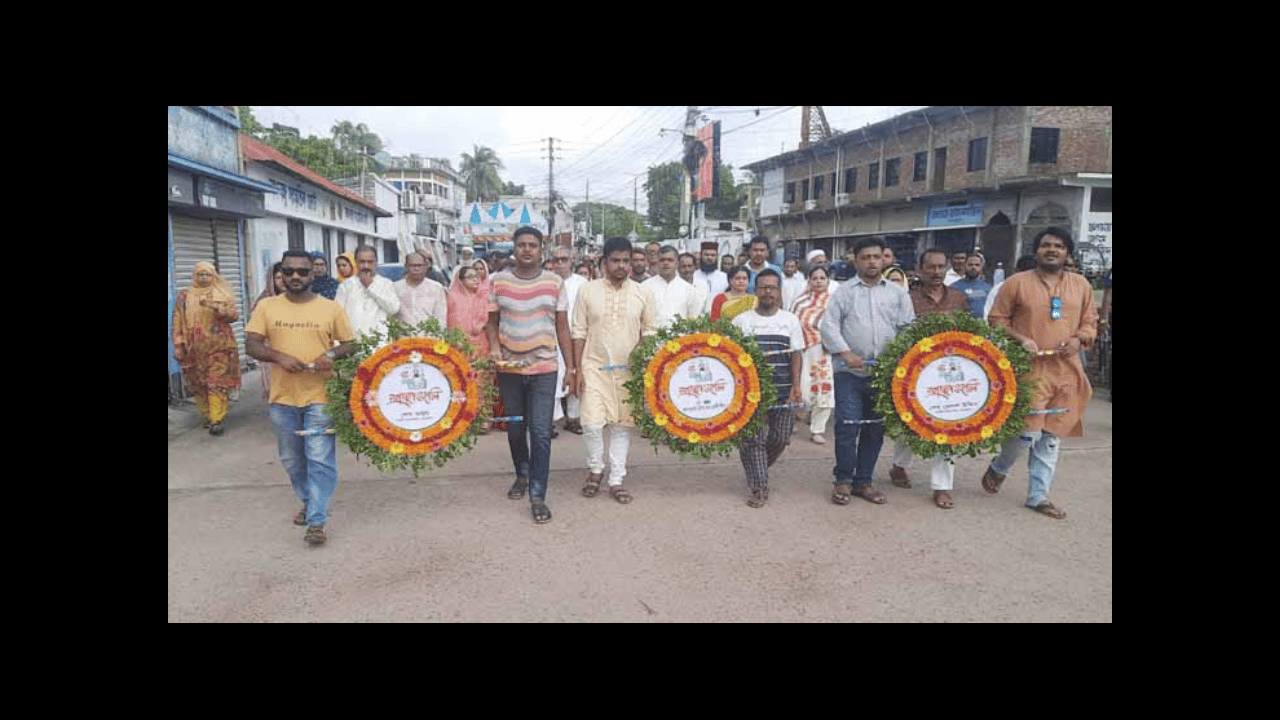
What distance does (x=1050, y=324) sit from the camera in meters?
5.07

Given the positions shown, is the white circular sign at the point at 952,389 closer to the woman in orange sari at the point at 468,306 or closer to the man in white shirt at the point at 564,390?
the man in white shirt at the point at 564,390

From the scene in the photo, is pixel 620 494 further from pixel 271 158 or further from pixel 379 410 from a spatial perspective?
pixel 271 158

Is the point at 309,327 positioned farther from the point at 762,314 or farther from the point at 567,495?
the point at 762,314

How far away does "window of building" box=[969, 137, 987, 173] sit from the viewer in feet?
76.0

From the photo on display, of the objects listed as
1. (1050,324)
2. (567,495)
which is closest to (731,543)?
(567,495)

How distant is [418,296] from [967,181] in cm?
2117

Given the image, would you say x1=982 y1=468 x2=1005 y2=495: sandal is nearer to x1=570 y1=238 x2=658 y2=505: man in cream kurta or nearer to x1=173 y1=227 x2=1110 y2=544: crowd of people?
x1=173 y1=227 x2=1110 y2=544: crowd of people

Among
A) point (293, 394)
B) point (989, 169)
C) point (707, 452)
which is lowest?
point (707, 452)

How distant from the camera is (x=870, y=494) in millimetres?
5324

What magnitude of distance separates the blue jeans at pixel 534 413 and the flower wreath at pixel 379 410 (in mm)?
471

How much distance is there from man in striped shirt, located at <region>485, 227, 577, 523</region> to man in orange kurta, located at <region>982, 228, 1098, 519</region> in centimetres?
300

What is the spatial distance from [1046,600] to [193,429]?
7.44m

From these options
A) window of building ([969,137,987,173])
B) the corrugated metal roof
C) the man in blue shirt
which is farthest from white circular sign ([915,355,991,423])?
window of building ([969,137,987,173])

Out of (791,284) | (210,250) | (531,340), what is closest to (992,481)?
(531,340)
